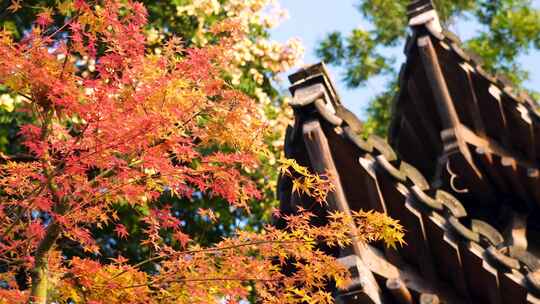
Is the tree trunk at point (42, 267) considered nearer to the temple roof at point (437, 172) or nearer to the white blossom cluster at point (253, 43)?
the temple roof at point (437, 172)

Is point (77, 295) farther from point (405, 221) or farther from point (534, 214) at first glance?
point (534, 214)

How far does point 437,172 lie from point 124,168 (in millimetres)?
4340

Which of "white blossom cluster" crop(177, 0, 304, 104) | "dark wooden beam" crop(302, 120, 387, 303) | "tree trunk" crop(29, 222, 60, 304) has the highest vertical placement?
"white blossom cluster" crop(177, 0, 304, 104)

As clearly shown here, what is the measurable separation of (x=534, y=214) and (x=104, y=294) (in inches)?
197

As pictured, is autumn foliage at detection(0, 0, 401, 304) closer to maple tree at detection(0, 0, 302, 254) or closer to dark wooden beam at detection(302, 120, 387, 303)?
dark wooden beam at detection(302, 120, 387, 303)

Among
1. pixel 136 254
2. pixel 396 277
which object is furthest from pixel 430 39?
pixel 136 254

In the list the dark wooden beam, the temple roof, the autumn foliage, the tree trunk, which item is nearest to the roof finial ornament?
the temple roof

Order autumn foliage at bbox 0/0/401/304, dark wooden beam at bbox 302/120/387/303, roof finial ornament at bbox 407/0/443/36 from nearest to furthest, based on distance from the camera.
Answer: autumn foliage at bbox 0/0/401/304 → dark wooden beam at bbox 302/120/387/303 → roof finial ornament at bbox 407/0/443/36

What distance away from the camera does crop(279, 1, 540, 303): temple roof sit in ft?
23.4

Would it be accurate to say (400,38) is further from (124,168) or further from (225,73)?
(124,168)

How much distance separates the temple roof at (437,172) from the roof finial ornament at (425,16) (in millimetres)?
13

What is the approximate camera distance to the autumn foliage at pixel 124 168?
555 cm

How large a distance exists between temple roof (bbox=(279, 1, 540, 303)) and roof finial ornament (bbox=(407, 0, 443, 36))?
1cm

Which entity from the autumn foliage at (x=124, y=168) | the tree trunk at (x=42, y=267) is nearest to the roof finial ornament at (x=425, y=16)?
the autumn foliage at (x=124, y=168)
